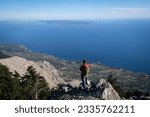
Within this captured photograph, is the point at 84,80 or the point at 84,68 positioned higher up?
the point at 84,68

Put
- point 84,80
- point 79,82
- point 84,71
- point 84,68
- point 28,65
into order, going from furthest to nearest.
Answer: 1. point 28,65
2. point 79,82
3. point 84,80
4. point 84,71
5. point 84,68

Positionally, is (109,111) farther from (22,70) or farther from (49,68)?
(49,68)

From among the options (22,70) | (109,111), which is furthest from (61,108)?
(22,70)

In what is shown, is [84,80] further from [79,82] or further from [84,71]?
[79,82]

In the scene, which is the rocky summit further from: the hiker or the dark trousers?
the hiker

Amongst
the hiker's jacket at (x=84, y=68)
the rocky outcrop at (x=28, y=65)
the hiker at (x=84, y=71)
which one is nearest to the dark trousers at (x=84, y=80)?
the hiker at (x=84, y=71)

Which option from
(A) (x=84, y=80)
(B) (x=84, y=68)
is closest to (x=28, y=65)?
(A) (x=84, y=80)

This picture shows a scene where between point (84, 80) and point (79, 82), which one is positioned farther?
→ point (79, 82)

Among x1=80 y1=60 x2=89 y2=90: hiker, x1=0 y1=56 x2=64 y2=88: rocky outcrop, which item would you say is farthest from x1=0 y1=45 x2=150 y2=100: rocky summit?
x1=80 y1=60 x2=89 y2=90: hiker

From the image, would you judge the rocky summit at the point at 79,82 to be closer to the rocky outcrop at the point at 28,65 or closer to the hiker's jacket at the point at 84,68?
the rocky outcrop at the point at 28,65

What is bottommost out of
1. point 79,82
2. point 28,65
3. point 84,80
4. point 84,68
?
point 79,82

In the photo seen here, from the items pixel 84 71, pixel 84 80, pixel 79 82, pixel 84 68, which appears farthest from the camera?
pixel 79 82
